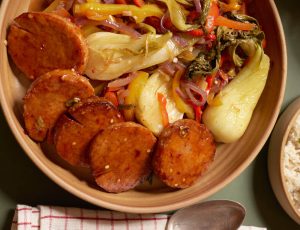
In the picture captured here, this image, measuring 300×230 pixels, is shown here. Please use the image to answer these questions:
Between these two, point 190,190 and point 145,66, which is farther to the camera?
point 190,190

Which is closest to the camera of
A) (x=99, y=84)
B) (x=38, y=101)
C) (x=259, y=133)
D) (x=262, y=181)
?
(x=38, y=101)

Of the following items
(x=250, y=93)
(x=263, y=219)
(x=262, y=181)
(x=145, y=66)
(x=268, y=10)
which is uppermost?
(x=268, y=10)

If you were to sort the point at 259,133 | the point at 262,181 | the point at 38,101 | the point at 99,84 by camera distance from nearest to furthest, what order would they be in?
the point at 38,101
the point at 99,84
the point at 259,133
the point at 262,181

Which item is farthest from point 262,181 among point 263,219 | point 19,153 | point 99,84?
point 19,153

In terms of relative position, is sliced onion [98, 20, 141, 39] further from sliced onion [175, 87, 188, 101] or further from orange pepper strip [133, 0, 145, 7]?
sliced onion [175, 87, 188, 101]

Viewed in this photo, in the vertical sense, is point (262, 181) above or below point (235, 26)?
below

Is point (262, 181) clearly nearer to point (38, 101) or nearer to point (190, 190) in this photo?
point (190, 190)
